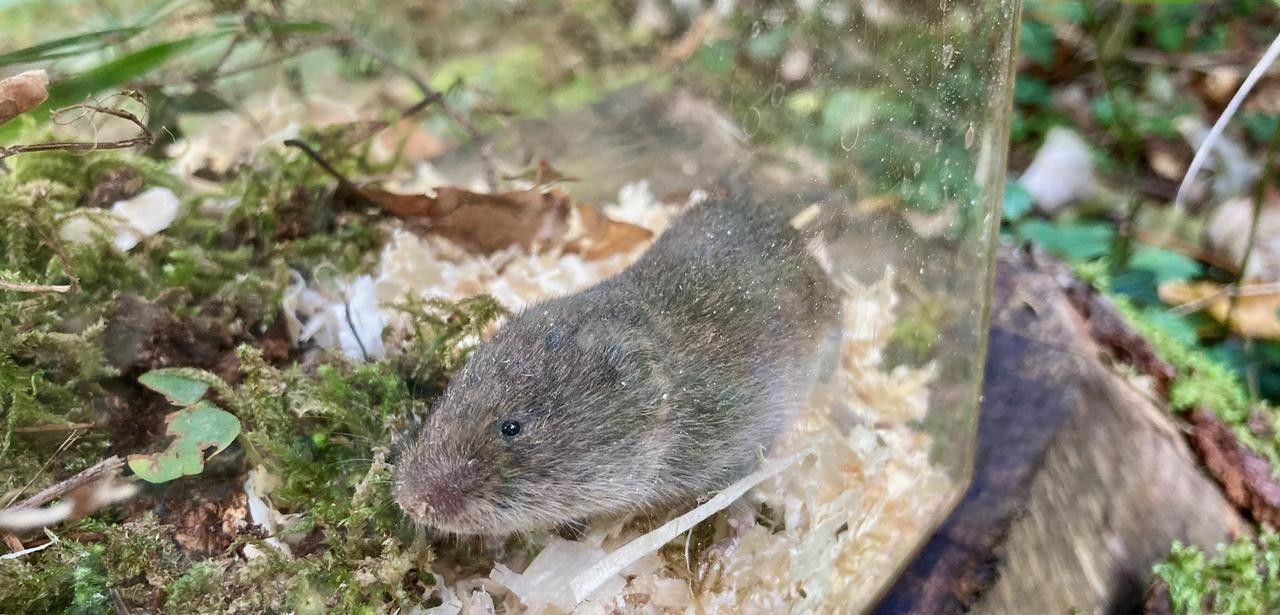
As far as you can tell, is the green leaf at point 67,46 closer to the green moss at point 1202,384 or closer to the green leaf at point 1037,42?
the green moss at point 1202,384

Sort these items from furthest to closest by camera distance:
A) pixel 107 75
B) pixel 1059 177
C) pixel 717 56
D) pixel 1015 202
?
pixel 1059 177 < pixel 1015 202 < pixel 717 56 < pixel 107 75

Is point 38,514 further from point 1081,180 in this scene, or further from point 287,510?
point 1081,180

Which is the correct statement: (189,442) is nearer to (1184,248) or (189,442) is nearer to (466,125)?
(466,125)

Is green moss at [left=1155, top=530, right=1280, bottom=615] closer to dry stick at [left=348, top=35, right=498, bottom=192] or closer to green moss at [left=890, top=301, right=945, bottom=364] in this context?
green moss at [left=890, top=301, right=945, bottom=364]

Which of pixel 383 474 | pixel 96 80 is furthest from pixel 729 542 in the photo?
pixel 96 80

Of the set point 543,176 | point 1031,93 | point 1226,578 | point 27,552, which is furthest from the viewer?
point 1031,93

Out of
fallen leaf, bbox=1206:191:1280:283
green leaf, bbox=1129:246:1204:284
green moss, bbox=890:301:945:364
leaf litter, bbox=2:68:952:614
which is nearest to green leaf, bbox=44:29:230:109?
leaf litter, bbox=2:68:952:614
